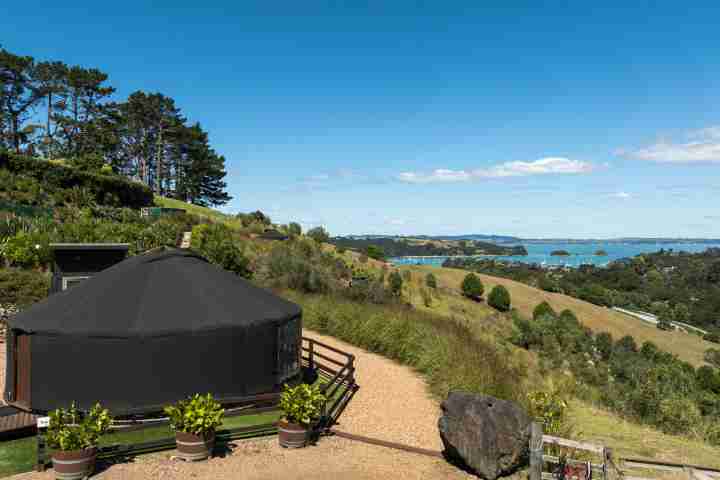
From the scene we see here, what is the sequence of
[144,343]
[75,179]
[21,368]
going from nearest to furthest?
[144,343] → [21,368] → [75,179]

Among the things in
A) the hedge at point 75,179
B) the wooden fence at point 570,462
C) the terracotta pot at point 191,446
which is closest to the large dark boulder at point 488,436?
the wooden fence at point 570,462

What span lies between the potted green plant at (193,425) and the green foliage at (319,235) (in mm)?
46340

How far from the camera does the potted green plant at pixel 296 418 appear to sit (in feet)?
34.1

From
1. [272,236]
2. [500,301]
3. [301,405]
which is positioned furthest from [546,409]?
[500,301]

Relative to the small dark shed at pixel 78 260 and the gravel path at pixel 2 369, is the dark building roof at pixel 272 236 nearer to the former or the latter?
the gravel path at pixel 2 369

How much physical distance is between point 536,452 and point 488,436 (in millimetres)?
984

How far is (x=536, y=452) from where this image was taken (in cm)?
870

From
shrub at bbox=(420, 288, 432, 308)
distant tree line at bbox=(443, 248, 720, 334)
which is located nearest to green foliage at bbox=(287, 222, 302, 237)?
shrub at bbox=(420, 288, 432, 308)

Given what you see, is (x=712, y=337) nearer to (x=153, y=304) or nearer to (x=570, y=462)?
(x=570, y=462)

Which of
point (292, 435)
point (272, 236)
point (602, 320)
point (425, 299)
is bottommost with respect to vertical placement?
point (602, 320)

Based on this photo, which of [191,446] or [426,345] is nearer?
[191,446]

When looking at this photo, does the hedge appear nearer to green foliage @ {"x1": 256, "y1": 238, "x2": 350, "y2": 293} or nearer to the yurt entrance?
green foliage @ {"x1": 256, "y1": 238, "x2": 350, "y2": 293}

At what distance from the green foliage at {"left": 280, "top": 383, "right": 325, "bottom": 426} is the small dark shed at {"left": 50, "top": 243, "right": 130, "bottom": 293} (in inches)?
315

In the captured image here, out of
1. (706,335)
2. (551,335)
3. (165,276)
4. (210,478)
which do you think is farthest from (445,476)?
(706,335)
